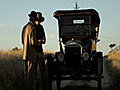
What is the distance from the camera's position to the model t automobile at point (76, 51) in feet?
27.1

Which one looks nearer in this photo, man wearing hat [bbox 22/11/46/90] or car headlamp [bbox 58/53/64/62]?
man wearing hat [bbox 22/11/46/90]

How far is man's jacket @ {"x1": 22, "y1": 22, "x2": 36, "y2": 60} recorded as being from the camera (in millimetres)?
6176

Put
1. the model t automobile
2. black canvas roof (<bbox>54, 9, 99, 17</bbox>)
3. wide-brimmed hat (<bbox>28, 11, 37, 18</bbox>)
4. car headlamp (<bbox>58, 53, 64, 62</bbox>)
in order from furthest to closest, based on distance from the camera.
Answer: black canvas roof (<bbox>54, 9, 99, 17</bbox>) → car headlamp (<bbox>58, 53, 64, 62</bbox>) → the model t automobile → wide-brimmed hat (<bbox>28, 11, 37, 18</bbox>)

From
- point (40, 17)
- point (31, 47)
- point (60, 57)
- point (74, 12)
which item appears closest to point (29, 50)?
point (31, 47)

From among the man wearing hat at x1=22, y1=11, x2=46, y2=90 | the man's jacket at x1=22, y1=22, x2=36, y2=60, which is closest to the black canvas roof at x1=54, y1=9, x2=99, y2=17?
the man wearing hat at x1=22, y1=11, x2=46, y2=90

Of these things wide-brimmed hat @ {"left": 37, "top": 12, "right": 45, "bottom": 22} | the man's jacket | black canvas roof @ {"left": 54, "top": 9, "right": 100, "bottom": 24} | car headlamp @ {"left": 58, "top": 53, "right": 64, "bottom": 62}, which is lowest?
car headlamp @ {"left": 58, "top": 53, "right": 64, "bottom": 62}

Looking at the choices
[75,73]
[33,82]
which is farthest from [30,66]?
[75,73]

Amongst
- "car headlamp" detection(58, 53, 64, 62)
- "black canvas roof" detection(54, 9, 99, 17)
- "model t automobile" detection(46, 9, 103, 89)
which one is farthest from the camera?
"black canvas roof" detection(54, 9, 99, 17)

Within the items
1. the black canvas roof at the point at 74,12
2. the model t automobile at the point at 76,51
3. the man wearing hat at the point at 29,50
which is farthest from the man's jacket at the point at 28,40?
the black canvas roof at the point at 74,12

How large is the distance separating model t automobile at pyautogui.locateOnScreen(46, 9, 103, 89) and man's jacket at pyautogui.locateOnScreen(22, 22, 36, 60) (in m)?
1.99

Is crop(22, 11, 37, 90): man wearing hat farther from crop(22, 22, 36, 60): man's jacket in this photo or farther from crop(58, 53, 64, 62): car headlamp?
crop(58, 53, 64, 62): car headlamp

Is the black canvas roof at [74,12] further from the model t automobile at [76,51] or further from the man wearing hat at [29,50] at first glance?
the man wearing hat at [29,50]

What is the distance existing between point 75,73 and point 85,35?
208 cm

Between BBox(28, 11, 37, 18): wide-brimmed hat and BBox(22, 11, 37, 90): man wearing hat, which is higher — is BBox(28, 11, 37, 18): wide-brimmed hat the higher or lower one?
the higher one
